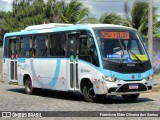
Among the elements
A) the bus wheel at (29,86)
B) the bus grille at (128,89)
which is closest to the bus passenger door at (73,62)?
the bus grille at (128,89)

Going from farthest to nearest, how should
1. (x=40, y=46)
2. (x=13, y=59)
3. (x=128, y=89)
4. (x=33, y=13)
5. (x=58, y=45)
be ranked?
(x=33, y=13) → (x=13, y=59) → (x=40, y=46) → (x=58, y=45) → (x=128, y=89)

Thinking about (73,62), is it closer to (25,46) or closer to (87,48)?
(87,48)

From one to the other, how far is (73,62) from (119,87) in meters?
2.29

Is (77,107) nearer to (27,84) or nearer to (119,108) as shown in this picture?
(119,108)

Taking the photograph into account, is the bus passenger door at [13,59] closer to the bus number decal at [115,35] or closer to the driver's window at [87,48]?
the driver's window at [87,48]

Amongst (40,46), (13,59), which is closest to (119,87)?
(40,46)

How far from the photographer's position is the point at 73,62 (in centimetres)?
1534

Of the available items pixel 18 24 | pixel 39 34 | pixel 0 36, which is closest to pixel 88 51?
pixel 39 34

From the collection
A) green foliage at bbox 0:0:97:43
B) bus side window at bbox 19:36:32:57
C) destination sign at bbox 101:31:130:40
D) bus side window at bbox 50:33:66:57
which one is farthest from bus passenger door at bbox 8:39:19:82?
green foliage at bbox 0:0:97:43

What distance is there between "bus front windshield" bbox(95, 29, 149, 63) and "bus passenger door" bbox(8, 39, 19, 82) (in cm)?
648

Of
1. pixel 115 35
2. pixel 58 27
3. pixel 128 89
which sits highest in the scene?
pixel 58 27

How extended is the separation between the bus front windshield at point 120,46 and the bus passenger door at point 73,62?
129cm

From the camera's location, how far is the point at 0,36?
2189 inches

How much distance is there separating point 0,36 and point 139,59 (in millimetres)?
43108
